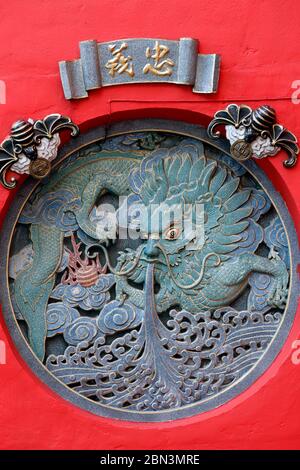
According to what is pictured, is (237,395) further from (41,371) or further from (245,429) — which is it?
(41,371)

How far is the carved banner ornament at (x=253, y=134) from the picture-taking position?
5.36 metres

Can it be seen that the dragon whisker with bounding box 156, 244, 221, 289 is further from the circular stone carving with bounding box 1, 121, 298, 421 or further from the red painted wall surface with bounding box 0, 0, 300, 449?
the red painted wall surface with bounding box 0, 0, 300, 449

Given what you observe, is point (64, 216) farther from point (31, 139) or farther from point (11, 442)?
point (11, 442)

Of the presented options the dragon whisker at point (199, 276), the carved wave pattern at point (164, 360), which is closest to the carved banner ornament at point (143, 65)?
the dragon whisker at point (199, 276)

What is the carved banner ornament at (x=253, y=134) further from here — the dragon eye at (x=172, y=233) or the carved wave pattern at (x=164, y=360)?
the carved wave pattern at (x=164, y=360)

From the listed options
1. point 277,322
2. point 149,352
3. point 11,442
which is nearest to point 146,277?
point 149,352

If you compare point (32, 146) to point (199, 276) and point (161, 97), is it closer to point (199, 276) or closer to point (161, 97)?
point (161, 97)

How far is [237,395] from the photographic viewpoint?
17.7ft

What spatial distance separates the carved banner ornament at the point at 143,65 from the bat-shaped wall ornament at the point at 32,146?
0.19m

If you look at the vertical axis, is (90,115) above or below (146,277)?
above

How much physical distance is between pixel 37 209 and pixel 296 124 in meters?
1.45

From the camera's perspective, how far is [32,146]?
5.30 m

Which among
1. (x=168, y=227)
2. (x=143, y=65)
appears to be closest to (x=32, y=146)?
(x=143, y=65)
